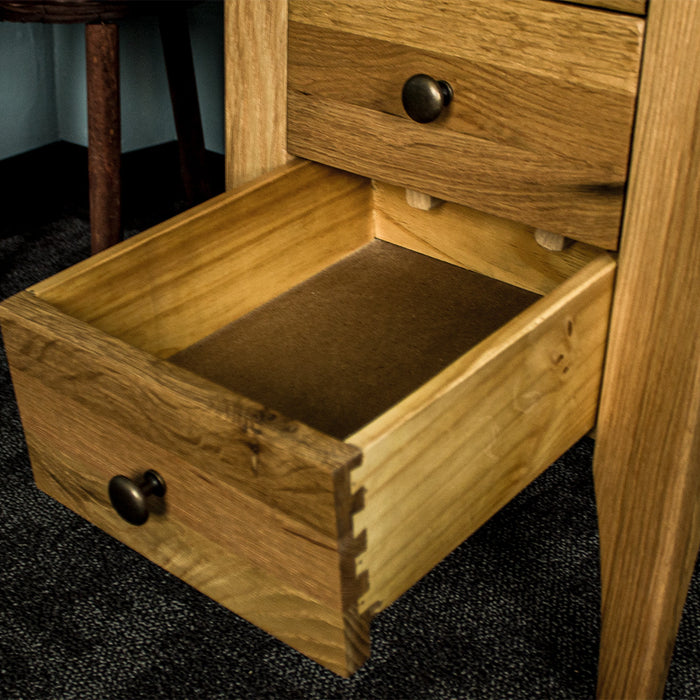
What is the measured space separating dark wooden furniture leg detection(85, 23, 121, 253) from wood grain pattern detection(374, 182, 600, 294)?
12.9 inches

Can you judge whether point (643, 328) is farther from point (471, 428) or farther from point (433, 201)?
point (433, 201)

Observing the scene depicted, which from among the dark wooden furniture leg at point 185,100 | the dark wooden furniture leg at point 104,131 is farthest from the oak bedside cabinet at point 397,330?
the dark wooden furniture leg at point 185,100

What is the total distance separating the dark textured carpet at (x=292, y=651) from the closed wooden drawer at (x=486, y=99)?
0.32 metres

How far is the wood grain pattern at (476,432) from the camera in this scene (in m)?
0.48

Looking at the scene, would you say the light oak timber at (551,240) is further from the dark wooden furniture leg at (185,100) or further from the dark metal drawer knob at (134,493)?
the dark wooden furniture leg at (185,100)

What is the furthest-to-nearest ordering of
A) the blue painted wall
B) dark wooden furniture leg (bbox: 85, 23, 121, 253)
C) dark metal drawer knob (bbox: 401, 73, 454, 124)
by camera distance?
the blue painted wall
dark wooden furniture leg (bbox: 85, 23, 121, 253)
dark metal drawer knob (bbox: 401, 73, 454, 124)

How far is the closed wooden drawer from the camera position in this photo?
A: 0.56m

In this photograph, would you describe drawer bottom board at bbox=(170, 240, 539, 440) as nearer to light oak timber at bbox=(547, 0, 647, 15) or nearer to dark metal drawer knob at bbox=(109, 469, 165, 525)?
dark metal drawer knob at bbox=(109, 469, 165, 525)

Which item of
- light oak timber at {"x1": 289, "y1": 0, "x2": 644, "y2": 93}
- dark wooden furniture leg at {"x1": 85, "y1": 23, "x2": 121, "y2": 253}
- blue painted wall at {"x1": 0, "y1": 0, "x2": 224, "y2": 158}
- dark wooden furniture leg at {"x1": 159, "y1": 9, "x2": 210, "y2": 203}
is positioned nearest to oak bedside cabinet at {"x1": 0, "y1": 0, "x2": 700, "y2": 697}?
light oak timber at {"x1": 289, "y1": 0, "x2": 644, "y2": 93}

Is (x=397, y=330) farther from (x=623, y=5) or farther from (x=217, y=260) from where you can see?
(x=623, y=5)

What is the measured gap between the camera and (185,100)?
127 cm

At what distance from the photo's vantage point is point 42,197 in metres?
1.47

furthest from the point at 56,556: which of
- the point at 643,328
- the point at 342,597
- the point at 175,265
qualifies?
the point at 643,328

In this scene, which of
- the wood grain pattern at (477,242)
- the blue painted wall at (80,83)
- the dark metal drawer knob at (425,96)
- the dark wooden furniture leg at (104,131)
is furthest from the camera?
the blue painted wall at (80,83)
